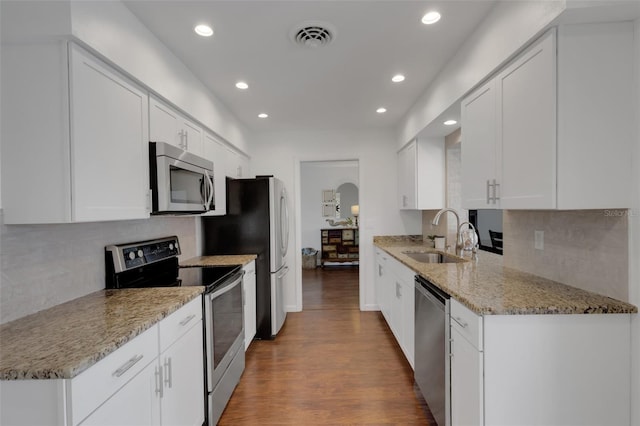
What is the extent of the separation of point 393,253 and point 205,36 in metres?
2.44

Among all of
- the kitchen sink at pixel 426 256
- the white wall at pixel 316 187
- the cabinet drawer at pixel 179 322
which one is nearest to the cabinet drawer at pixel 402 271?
the kitchen sink at pixel 426 256

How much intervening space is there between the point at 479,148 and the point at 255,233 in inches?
89.1

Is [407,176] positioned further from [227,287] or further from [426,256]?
[227,287]

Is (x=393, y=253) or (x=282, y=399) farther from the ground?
(x=393, y=253)

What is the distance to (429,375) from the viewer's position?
199cm

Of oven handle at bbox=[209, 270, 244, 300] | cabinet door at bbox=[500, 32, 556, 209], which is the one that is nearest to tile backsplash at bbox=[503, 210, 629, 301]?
cabinet door at bbox=[500, 32, 556, 209]

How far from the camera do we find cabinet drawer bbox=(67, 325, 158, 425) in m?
0.98

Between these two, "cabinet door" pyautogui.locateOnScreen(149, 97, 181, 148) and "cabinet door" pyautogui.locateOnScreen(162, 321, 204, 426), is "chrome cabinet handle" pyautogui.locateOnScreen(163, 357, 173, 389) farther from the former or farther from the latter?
"cabinet door" pyautogui.locateOnScreen(149, 97, 181, 148)

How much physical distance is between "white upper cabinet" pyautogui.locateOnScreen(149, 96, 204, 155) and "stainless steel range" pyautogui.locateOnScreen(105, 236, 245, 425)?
0.76 m

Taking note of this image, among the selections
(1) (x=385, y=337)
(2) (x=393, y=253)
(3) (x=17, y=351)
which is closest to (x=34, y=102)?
(3) (x=17, y=351)

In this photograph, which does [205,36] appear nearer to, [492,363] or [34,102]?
[34,102]

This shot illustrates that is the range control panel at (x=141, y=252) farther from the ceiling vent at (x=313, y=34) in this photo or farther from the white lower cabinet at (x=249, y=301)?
the ceiling vent at (x=313, y=34)

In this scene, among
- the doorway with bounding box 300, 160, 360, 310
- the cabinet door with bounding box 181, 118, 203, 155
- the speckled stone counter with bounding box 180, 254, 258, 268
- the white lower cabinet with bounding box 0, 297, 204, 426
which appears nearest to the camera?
the white lower cabinet with bounding box 0, 297, 204, 426

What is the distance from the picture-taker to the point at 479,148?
1.95m
